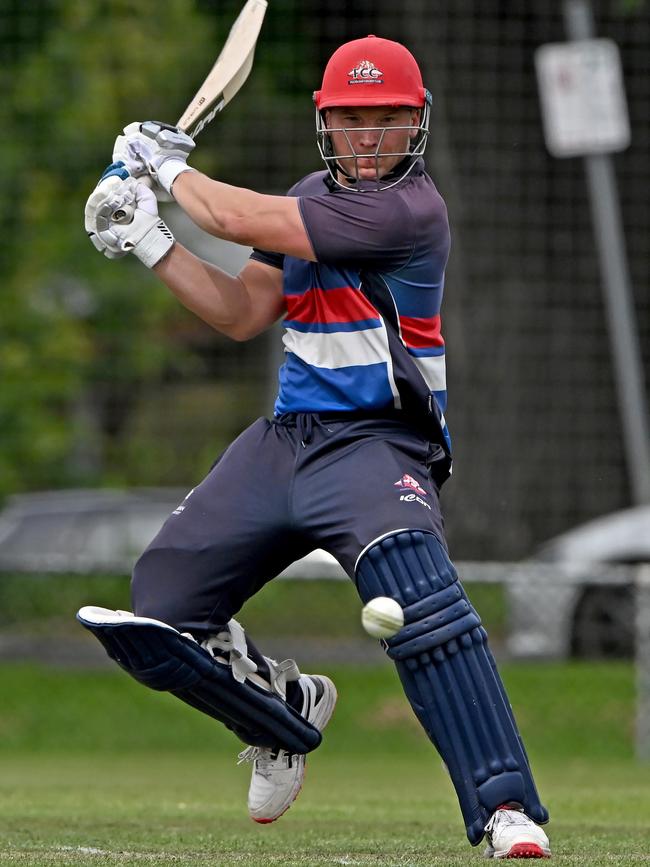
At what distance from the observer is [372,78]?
4.45 metres

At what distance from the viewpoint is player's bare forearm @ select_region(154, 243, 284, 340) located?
463 cm

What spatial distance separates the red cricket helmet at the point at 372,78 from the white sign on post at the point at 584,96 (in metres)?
5.35

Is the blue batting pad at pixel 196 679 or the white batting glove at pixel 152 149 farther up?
the white batting glove at pixel 152 149

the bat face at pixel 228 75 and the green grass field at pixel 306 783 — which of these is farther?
the bat face at pixel 228 75

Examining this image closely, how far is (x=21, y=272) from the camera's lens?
36.8 ft

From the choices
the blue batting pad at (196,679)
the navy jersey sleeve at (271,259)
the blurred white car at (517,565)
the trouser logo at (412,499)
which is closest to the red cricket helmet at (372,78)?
the navy jersey sleeve at (271,259)

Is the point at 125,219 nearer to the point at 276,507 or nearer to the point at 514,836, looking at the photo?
the point at 276,507

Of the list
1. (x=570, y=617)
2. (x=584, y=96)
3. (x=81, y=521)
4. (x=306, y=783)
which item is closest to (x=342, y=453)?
(x=306, y=783)

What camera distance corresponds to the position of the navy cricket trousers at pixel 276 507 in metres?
4.29

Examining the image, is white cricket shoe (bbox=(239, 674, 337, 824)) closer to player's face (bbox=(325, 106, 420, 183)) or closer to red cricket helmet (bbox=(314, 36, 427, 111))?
player's face (bbox=(325, 106, 420, 183))

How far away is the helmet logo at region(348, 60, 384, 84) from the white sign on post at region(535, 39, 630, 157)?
5.40m

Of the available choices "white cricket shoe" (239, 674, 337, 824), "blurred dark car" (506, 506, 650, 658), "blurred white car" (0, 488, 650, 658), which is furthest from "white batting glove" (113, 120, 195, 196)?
"blurred dark car" (506, 506, 650, 658)

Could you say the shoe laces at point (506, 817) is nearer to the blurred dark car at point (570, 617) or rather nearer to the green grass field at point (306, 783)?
the green grass field at point (306, 783)

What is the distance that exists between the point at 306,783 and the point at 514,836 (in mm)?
3743
